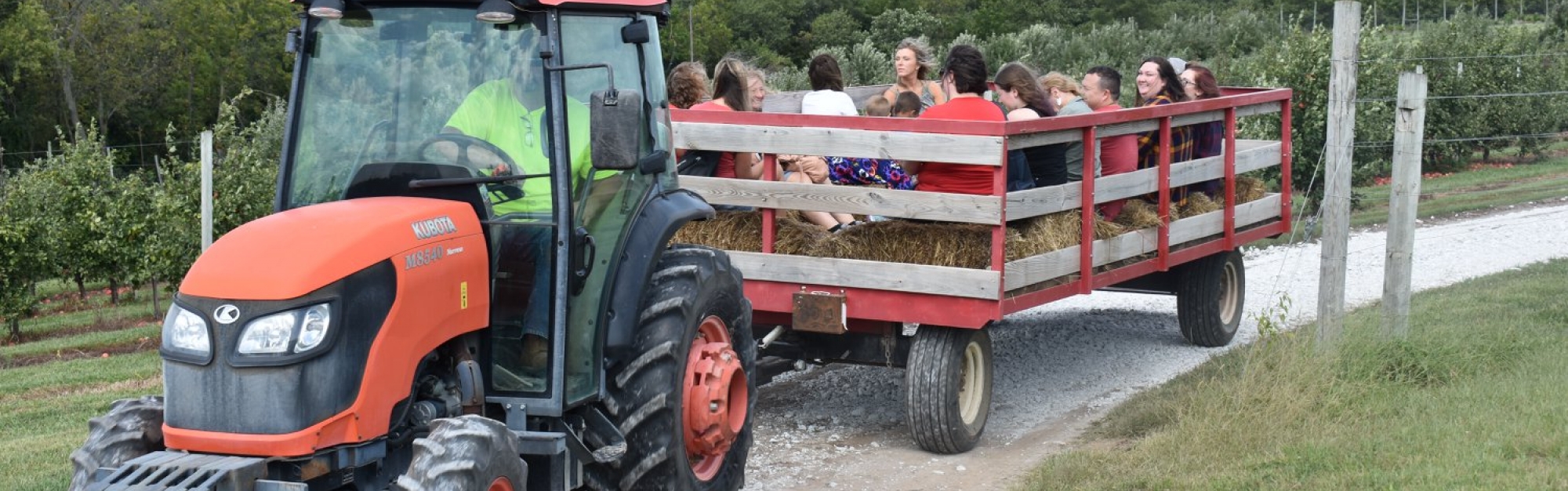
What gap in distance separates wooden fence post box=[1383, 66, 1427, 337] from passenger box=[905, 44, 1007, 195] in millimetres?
2366

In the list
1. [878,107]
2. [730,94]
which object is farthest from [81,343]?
[730,94]

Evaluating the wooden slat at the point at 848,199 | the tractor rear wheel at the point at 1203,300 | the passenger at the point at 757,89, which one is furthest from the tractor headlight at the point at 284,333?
the tractor rear wheel at the point at 1203,300

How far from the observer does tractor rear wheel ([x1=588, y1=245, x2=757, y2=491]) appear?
556cm

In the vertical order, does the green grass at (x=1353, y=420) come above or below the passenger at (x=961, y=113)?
below

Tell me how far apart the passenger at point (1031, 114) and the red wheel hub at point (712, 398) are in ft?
7.62

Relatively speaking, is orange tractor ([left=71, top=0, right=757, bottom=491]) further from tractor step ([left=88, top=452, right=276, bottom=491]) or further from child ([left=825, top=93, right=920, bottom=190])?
child ([left=825, top=93, right=920, bottom=190])

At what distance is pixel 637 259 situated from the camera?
5.64 metres

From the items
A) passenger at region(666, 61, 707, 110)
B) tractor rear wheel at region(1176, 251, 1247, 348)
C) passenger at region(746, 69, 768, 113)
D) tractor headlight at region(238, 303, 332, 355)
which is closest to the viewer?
tractor headlight at region(238, 303, 332, 355)

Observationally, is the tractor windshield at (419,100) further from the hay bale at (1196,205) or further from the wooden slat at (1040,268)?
the hay bale at (1196,205)

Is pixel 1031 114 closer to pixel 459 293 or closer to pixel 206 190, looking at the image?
pixel 459 293

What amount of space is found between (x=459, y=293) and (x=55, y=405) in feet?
25.2

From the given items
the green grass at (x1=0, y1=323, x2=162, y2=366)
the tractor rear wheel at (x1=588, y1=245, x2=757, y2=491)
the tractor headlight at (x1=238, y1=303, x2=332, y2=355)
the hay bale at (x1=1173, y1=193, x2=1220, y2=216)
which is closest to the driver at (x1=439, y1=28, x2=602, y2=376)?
the tractor rear wheel at (x1=588, y1=245, x2=757, y2=491)

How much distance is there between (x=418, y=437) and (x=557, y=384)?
677 millimetres

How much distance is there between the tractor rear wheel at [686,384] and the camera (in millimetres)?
5562
